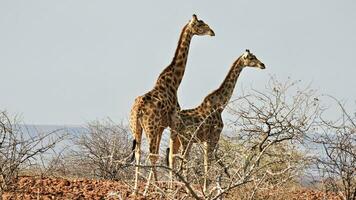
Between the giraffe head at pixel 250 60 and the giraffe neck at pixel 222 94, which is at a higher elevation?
the giraffe head at pixel 250 60

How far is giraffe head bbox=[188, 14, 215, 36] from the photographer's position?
1122 centimetres

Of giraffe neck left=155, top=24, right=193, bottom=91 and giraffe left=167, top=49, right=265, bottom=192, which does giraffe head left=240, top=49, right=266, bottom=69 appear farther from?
giraffe neck left=155, top=24, right=193, bottom=91

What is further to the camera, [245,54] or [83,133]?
[83,133]

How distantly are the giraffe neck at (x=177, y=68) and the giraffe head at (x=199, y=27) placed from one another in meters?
0.07

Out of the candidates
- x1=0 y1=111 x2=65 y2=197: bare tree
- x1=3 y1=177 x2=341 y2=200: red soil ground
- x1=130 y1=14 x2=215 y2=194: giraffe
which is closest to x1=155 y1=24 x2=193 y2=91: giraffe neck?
x1=130 y1=14 x2=215 y2=194: giraffe

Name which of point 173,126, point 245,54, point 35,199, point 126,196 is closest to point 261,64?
point 245,54

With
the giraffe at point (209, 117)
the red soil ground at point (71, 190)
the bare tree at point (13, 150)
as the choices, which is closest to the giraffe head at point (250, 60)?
the giraffe at point (209, 117)

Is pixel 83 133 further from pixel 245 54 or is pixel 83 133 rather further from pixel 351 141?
pixel 351 141

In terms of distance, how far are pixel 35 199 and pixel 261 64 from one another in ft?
14.5

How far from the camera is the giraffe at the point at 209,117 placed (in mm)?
10797

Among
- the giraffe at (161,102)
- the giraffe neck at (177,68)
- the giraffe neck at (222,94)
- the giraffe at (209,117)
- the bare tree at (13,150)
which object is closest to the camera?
the bare tree at (13,150)

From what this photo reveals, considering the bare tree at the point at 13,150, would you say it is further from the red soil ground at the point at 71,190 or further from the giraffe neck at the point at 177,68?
the giraffe neck at the point at 177,68

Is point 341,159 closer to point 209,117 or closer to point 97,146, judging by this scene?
point 209,117

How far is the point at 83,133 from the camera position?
814 inches
